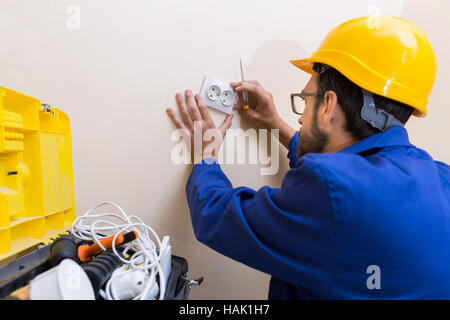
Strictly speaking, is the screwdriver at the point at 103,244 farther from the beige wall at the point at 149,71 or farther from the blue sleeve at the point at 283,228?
the beige wall at the point at 149,71

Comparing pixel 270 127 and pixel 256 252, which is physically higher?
pixel 270 127

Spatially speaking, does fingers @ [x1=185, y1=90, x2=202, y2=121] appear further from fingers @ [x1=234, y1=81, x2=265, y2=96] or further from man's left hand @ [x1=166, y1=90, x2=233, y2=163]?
fingers @ [x1=234, y1=81, x2=265, y2=96]

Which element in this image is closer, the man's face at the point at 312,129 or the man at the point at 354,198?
the man at the point at 354,198

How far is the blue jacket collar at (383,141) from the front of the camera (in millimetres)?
604

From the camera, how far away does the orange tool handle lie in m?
0.58

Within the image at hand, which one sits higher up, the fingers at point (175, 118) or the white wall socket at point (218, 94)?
the white wall socket at point (218, 94)

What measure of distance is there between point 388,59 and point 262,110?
40 cm

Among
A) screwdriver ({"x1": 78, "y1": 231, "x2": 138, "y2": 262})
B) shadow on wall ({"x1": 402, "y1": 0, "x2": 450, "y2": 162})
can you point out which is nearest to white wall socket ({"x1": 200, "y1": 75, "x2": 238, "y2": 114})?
screwdriver ({"x1": 78, "y1": 231, "x2": 138, "y2": 262})

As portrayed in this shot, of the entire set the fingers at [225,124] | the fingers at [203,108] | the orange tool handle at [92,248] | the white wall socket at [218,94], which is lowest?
the orange tool handle at [92,248]

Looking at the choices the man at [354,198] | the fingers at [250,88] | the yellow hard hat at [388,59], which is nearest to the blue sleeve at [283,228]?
the man at [354,198]

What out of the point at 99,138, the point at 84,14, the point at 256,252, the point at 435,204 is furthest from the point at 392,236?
the point at 84,14
